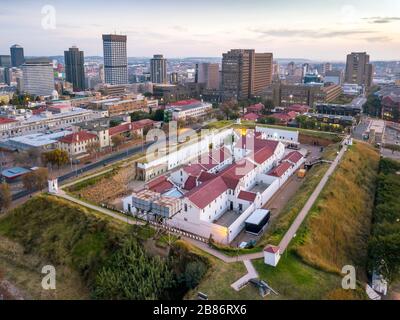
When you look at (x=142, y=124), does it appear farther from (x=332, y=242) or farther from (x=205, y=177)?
(x=332, y=242)

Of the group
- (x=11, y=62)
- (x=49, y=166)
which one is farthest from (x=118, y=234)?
(x=11, y=62)

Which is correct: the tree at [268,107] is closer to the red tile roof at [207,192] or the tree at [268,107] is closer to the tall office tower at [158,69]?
the red tile roof at [207,192]

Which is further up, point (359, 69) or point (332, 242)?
point (359, 69)

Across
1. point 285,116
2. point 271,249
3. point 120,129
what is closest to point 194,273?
point 271,249

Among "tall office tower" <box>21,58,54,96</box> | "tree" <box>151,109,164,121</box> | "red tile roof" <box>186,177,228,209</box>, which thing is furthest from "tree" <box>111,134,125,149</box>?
"tall office tower" <box>21,58,54,96</box>

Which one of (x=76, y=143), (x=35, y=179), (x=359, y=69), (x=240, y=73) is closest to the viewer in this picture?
(x=35, y=179)

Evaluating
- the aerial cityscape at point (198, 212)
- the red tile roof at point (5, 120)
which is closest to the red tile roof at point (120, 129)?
the aerial cityscape at point (198, 212)
